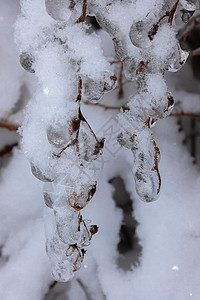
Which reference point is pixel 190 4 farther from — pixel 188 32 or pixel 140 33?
pixel 188 32

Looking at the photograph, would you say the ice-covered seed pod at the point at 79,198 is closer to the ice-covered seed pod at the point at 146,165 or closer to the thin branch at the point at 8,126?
the ice-covered seed pod at the point at 146,165

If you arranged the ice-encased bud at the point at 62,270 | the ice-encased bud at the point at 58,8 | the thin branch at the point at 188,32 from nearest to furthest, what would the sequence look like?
1. the ice-encased bud at the point at 58,8
2. the ice-encased bud at the point at 62,270
3. the thin branch at the point at 188,32

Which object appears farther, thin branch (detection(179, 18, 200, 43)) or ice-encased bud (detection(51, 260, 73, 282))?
thin branch (detection(179, 18, 200, 43))

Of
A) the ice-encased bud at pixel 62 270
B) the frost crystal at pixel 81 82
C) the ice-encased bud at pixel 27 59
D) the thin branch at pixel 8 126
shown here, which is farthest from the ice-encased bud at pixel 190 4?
the thin branch at pixel 8 126

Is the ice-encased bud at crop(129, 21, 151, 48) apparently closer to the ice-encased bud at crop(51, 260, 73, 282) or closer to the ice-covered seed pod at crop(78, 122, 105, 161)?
the ice-covered seed pod at crop(78, 122, 105, 161)

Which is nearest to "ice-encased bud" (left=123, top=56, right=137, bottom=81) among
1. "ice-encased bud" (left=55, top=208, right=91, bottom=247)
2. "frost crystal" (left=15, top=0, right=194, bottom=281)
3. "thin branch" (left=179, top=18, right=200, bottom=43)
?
"frost crystal" (left=15, top=0, right=194, bottom=281)

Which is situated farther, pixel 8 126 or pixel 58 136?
pixel 8 126

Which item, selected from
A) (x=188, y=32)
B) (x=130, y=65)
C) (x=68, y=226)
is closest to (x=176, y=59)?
(x=130, y=65)

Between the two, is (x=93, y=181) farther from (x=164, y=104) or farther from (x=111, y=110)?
(x=111, y=110)

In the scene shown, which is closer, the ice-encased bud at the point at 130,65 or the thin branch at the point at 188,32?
the ice-encased bud at the point at 130,65

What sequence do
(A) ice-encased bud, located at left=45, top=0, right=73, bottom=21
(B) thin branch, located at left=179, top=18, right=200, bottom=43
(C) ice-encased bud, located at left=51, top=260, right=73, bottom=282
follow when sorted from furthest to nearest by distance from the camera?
(B) thin branch, located at left=179, top=18, right=200, bottom=43 → (C) ice-encased bud, located at left=51, top=260, right=73, bottom=282 → (A) ice-encased bud, located at left=45, top=0, right=73, bottom=21

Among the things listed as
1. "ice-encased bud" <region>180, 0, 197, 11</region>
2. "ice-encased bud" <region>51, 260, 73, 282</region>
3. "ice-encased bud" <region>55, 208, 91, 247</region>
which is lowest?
"ice-encased bud" <region>51, 260, 73, 282</region>
